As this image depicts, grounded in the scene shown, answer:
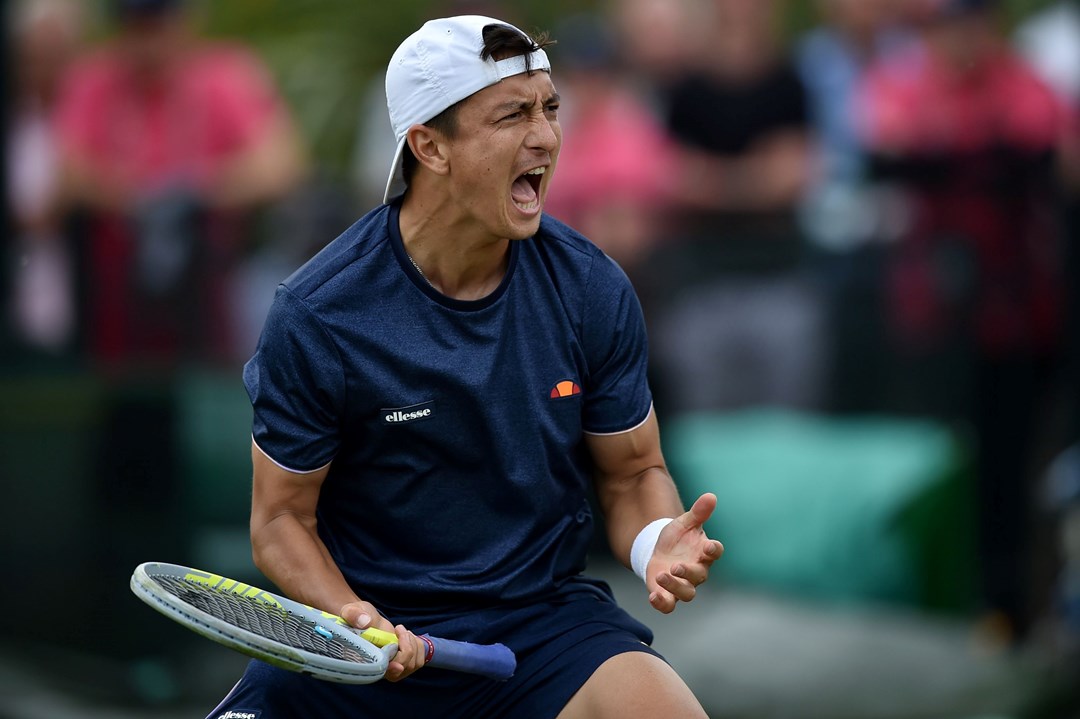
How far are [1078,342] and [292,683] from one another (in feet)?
19.0

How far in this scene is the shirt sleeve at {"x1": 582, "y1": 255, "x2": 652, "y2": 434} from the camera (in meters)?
4.24

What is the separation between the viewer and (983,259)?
27.5ft

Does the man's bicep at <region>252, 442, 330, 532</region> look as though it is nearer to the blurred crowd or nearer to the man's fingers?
the man's fingers

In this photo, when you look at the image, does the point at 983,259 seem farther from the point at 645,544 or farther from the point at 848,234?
the point at 645,544

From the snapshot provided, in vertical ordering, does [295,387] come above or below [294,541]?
above

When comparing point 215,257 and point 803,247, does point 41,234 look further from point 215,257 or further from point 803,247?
point 803,247

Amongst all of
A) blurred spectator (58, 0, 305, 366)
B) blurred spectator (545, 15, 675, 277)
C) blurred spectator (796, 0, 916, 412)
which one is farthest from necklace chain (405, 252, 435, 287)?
blurred spectator (796, 0, 916, 412)

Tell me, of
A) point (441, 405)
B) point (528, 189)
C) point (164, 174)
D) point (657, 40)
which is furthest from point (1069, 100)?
point (441, 405)

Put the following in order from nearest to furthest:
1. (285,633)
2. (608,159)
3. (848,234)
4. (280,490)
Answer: (285,633), (280,490), (848,234), (608,159)

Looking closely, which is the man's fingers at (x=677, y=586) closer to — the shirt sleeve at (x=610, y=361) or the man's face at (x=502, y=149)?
the shirt sleeve at (x=610, y=361)

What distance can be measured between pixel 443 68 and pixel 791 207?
4.75m

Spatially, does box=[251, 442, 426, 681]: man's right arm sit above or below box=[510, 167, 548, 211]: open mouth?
below

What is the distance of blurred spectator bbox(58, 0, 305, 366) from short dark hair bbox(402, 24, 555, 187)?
4115 mm

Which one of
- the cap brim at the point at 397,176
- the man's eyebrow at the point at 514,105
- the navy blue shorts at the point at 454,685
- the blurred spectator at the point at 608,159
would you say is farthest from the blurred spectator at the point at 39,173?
the man's eyebrow at the point at 514,105
